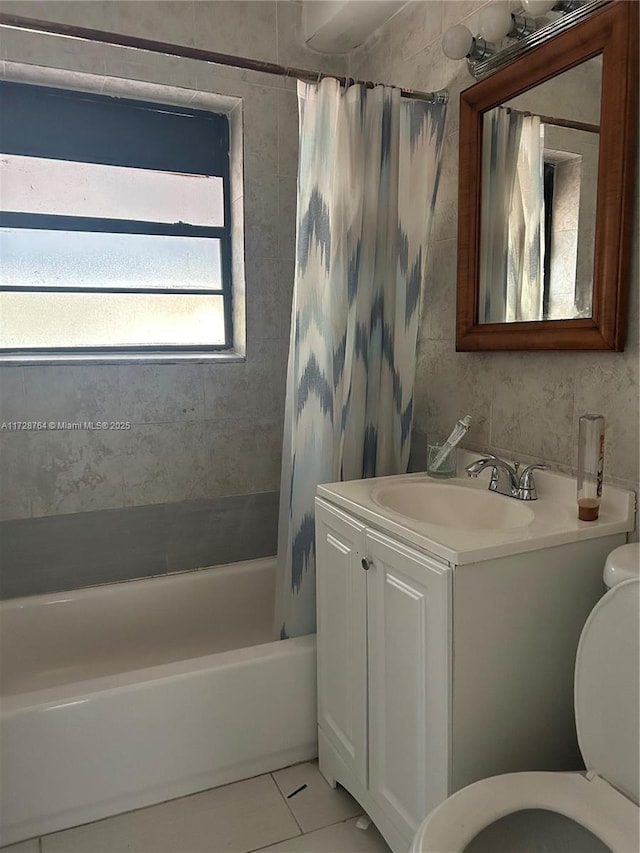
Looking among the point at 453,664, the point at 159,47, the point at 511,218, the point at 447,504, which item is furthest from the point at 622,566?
the point at 159,47

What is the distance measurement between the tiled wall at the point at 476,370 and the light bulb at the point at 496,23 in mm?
279

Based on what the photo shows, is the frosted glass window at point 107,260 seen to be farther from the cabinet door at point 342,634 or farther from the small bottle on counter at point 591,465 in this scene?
the small bottle on counter at point 591,465

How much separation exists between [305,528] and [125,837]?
36.6 inches

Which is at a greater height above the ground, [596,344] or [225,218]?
[225,218]

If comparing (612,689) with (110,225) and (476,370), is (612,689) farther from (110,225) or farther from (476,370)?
(110,225)

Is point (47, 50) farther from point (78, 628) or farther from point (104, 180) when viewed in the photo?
point (78, 628)

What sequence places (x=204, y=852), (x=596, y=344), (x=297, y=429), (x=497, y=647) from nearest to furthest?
(x=497, y=647), (x=596, y=344), (x=204, y=852), (x=297, y=429)

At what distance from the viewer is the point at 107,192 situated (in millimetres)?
2414

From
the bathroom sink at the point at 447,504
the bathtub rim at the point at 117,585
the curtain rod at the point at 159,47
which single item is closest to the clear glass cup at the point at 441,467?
the bathroom sink at the point at 447,504

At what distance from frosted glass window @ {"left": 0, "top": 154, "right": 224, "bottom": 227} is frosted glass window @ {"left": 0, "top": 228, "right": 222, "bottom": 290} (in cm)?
8

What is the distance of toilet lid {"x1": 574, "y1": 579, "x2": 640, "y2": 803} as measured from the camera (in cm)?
113

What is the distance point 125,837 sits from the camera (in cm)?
162

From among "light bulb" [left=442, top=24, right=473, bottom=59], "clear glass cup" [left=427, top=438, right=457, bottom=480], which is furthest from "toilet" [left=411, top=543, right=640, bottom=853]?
"light bulb" [left=442, top=24, right=473, bottom=59]

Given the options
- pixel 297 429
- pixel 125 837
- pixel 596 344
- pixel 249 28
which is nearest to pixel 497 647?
pixel 596 344
